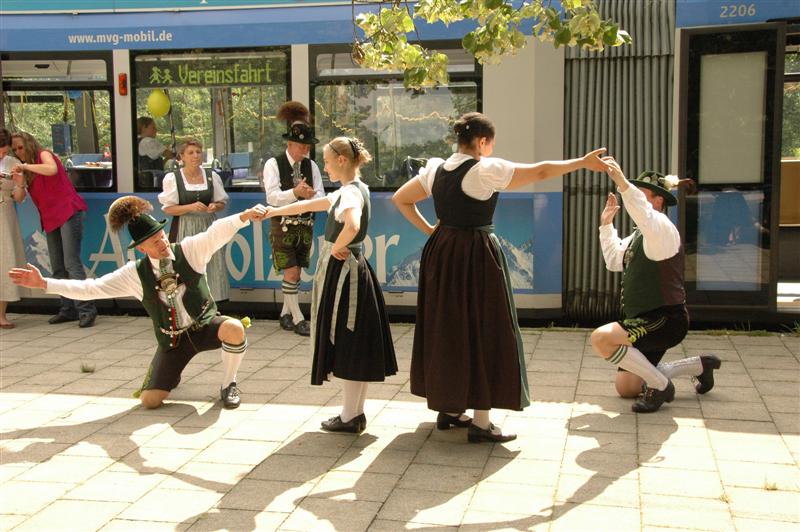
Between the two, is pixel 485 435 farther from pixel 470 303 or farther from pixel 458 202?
pixel 458 202

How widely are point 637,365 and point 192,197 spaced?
464 cm

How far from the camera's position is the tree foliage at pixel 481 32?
16.1ft

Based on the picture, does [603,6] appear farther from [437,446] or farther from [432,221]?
[437,446]

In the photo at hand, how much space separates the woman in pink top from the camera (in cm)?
957

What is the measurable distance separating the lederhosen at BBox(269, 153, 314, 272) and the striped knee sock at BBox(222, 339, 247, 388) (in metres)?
2.35

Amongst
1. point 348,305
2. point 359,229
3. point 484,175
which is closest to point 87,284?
point 348,305

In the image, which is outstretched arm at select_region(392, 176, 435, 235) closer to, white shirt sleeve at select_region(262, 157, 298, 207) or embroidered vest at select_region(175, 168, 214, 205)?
white shirt sleeve at select_region(262, 157, 298, 207)

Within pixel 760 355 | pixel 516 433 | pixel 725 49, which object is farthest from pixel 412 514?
pixel 725 49

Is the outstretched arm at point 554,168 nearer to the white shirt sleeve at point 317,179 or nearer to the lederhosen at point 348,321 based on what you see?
the lederhosen at point 348,321

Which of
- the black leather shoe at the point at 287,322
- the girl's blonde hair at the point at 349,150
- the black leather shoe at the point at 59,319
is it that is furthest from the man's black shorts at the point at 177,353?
the black leather shoe at the point at 59,319

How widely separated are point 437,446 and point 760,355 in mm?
3487

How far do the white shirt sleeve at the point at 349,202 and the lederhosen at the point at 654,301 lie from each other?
187 centimetres

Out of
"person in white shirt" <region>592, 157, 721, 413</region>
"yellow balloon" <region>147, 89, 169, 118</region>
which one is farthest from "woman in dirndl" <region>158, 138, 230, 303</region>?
"person in white shirt" <region>592, 157, 721, 413</region>

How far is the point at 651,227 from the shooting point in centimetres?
593
